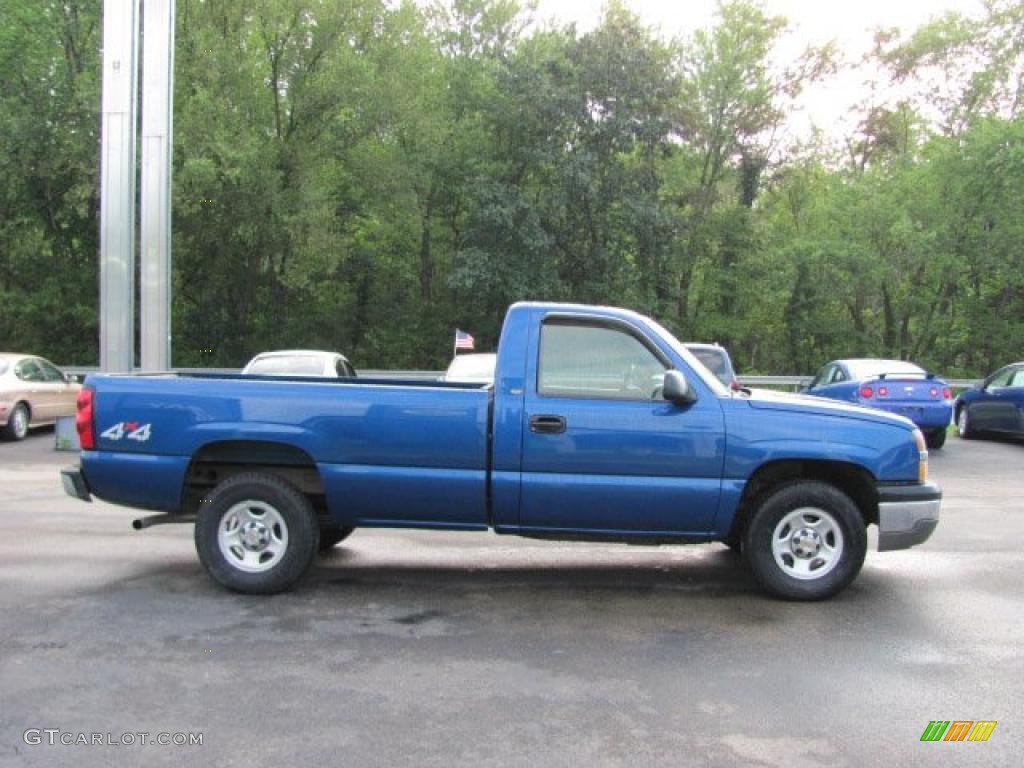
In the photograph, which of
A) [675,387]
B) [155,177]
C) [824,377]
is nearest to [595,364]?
[675,387]

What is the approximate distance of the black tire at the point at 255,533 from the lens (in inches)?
219

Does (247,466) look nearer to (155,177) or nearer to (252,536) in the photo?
(252,536)

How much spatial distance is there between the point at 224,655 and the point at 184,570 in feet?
6.55

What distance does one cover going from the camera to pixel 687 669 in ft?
14.5

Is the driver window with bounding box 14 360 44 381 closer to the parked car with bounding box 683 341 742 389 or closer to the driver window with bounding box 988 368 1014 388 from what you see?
the parked car with bounding box 683 341 742 389

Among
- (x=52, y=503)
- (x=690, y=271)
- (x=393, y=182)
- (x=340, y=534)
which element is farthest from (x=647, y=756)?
(x=690, y=271)

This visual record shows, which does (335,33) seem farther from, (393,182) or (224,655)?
(224,655)

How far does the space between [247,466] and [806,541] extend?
3.74m

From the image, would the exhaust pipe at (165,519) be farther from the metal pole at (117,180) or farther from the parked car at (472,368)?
the metal pole at (117,180)

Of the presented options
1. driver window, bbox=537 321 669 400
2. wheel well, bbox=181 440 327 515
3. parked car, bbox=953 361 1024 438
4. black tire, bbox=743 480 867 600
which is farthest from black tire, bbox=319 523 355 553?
parked car, bbox=953 361 1024 438

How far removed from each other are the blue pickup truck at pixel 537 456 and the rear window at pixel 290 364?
24.6 feet

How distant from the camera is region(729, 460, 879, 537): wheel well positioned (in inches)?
224

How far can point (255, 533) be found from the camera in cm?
566

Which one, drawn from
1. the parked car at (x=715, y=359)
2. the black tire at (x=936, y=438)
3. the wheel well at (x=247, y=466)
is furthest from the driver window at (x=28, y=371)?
the black tire at (x=936, y=438)
